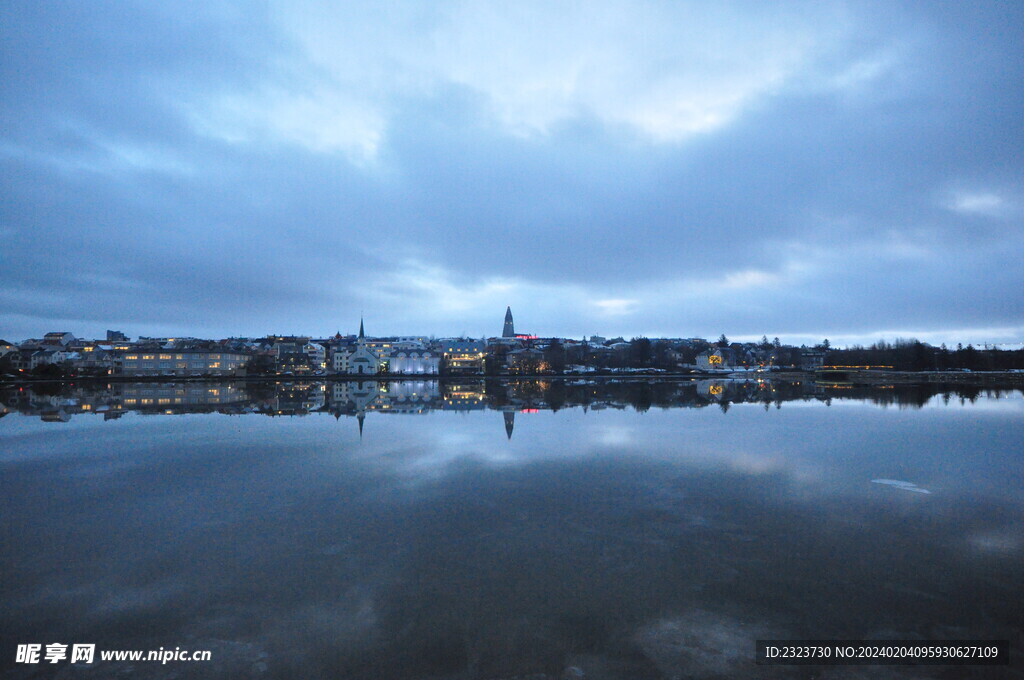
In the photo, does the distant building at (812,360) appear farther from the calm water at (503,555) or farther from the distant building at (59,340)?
the distant building at (59,340)

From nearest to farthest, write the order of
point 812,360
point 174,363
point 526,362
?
1. point 174,363
2. point 526,362
3. point 812,360

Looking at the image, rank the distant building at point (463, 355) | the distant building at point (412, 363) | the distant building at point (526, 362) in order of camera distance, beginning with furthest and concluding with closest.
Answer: the distant building at point (463, 355) < the distant building at point (412, 363) < the distant building at point (526, 362)

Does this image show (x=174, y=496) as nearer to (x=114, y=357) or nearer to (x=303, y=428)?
(x=303, y=428)

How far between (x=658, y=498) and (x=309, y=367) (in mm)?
96529

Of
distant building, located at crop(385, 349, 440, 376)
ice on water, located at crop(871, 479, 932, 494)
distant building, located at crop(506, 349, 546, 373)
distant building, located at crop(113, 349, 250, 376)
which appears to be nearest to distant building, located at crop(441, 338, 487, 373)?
distant building, located at crop(385, 349, 440, 376)

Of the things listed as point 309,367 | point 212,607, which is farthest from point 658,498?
point 309,367

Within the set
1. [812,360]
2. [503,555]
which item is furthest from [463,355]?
[812,360]

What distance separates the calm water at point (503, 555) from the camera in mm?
5055

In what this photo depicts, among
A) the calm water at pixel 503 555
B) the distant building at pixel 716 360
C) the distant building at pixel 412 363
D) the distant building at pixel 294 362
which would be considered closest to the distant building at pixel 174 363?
the distant building at pixel 294 362

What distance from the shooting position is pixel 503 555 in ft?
24.0

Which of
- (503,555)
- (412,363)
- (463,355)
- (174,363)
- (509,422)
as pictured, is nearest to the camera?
(503,555)

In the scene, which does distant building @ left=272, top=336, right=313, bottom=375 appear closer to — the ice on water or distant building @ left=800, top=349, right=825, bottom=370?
the ice on water

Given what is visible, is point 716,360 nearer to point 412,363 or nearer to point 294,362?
point 412,363

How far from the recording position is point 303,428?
70.6ft
